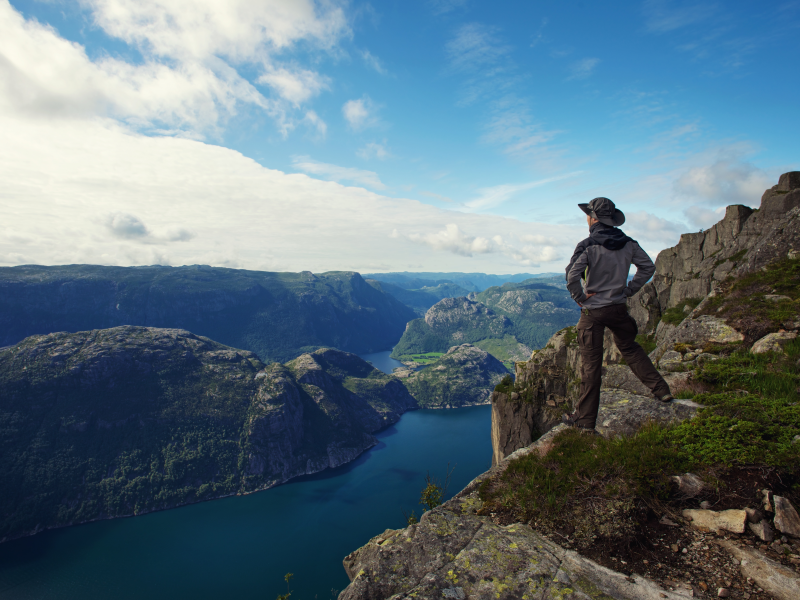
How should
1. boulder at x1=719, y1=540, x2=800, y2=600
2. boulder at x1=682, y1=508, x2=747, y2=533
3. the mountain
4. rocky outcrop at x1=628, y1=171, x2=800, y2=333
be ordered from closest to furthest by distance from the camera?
boulder at x1=719, y1=540, x2=800, y2=600 → boulder at x1=682, y1=508, x2=747, y2=533 → rocky outcrop at x1=628, y1=171, x2=800, y2=333 → the mountain

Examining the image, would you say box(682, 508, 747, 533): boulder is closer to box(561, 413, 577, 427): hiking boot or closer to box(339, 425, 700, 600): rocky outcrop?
box(339, 425, 700, 600): rocky outcrop

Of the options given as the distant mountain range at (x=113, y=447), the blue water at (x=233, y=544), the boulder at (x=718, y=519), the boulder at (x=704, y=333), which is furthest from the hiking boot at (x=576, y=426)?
the distant mountain range at (x=113, y=447)

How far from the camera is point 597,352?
901cm

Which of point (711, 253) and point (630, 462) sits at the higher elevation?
point (711, 253)

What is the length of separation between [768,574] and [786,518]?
100 centimetres

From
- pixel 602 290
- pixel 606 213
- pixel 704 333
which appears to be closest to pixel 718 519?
pixel 602 290

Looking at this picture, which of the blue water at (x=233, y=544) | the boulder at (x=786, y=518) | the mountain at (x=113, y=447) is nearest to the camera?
the boulder at (x=786, y=518)

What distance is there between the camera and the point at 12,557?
126 meters

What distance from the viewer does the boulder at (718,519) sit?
5273 millimetres

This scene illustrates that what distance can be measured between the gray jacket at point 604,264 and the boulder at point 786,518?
4.55 m

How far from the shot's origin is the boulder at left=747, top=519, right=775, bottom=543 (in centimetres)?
503

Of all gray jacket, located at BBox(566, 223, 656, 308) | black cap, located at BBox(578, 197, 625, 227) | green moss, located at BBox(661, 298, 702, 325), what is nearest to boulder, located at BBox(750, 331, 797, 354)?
gray jacket, located at BBox(566, 223, 656, 308)

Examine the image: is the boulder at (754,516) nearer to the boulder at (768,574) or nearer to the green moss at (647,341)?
the boulder at (768,574)

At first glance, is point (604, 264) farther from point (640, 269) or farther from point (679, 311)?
point (679, 311)
